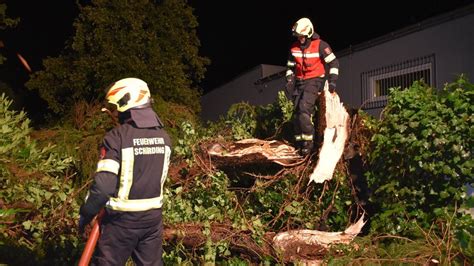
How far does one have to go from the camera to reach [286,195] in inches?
242

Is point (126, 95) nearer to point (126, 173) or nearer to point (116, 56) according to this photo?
point (126, 173)

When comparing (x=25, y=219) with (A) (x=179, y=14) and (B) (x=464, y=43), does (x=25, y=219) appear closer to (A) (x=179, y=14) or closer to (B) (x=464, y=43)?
(A) (x=179, y=14)

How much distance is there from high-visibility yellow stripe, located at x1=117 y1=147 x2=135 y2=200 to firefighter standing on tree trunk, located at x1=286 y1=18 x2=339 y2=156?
104 inches

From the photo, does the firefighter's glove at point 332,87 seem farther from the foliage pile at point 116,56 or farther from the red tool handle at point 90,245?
the foliage pile at point 116,56

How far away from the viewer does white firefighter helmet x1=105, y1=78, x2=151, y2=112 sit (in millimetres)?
4000

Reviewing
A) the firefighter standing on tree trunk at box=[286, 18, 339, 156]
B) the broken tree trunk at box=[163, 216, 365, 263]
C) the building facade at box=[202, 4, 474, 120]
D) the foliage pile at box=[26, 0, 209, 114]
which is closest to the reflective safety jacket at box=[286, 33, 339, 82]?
the firefighter standing on tree trunk at box=[286, 18, 339, 156]

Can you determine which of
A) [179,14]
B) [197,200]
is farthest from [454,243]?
[179,14]

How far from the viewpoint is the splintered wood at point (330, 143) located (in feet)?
19.2

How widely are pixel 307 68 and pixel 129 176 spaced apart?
3.26 meters

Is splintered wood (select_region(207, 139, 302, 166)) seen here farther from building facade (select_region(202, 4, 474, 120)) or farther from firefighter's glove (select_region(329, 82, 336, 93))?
building facade (select_region(202, 4, 474, 120))

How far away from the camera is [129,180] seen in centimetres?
389

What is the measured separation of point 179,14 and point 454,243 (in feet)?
24.0

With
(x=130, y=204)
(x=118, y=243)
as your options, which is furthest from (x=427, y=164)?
(x=118, y=243)

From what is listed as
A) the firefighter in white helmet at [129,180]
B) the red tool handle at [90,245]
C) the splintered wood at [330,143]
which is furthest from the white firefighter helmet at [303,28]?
the red tool handle at [90,245]
